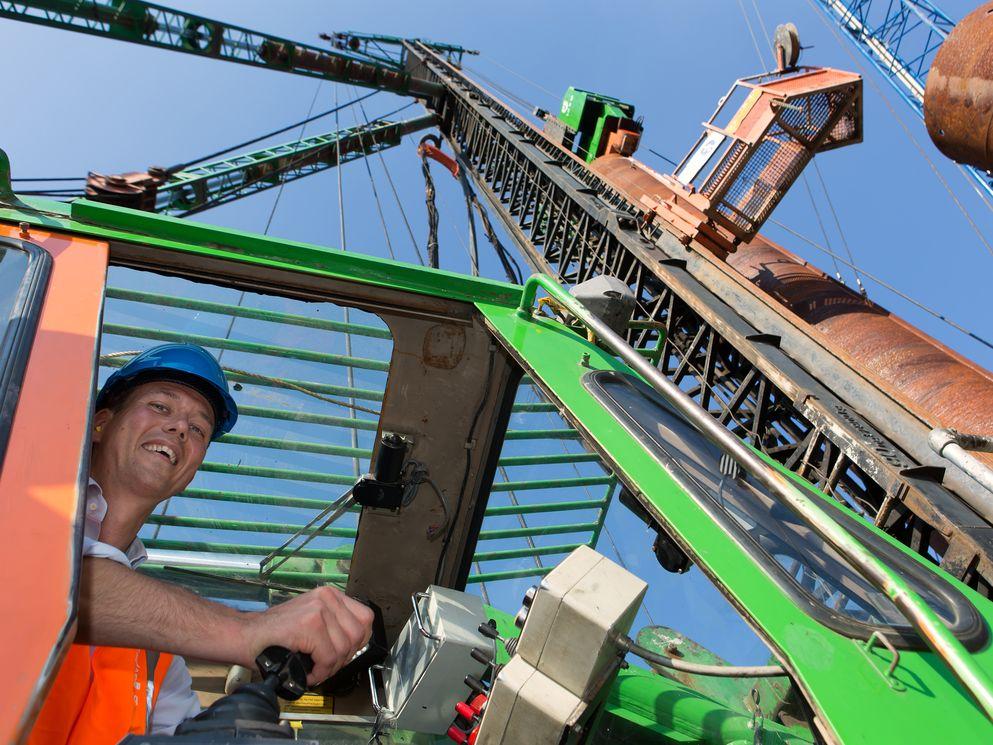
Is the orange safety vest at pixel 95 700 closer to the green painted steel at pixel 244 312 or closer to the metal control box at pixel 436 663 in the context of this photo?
the metal control box at pixel 436 663

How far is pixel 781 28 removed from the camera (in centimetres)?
954

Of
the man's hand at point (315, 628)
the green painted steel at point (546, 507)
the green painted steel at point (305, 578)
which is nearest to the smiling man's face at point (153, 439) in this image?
the man's hand at point (315, 628)

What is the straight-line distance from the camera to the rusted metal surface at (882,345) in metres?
5.51

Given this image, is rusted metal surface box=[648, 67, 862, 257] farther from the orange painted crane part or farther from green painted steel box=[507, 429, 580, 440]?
the orange painted crane part

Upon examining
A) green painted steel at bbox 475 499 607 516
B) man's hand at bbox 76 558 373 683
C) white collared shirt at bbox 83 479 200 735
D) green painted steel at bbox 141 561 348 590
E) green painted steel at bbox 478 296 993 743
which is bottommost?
green painted steel at bbox 141 561 348 590

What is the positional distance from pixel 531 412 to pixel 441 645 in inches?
69.3

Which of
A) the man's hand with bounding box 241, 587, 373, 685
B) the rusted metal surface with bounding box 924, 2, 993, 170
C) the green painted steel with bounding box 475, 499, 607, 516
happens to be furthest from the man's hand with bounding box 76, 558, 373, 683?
the rusted metal surface with bounding box 924, 2, 993, 170

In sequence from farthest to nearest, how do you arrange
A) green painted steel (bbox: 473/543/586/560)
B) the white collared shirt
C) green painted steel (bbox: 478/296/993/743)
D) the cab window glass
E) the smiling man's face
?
green painted steel (bbox: 473/543/586/560) < the smiling man's face < the white collared shirt < the cab window glass < green painted steel (bbox: 478/296/993/743)

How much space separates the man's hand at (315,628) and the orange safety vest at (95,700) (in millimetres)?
339

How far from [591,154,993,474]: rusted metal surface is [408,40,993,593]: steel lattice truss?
466 mm

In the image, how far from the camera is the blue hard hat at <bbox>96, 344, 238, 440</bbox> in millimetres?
2537

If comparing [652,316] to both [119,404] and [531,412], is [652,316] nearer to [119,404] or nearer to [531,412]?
[531,412]

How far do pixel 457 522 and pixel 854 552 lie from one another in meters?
2.70

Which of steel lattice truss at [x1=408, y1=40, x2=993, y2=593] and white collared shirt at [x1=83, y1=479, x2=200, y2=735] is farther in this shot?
steel lattice truss at [x1=408, y1=40, x2=993, y2=593]
